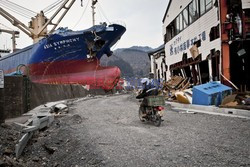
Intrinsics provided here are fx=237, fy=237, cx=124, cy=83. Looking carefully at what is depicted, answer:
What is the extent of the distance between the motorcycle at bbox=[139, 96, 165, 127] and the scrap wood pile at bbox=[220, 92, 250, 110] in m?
3.46

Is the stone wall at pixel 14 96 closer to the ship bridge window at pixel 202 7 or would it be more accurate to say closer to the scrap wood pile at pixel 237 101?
the scrap wood pile at pixel 237 101

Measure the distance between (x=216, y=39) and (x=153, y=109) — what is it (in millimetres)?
7734

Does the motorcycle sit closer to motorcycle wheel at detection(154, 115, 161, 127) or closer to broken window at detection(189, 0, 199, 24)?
motorcycle wheel at detection(154, 115, 161, 127)

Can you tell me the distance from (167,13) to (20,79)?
1871 cm

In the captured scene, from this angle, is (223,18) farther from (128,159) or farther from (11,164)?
(11,164)

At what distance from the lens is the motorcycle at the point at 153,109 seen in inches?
317

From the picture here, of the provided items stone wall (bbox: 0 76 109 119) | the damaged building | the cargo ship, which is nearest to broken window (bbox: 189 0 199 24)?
the damaged building

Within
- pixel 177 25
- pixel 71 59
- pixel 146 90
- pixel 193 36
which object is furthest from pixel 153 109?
pixel 71 59

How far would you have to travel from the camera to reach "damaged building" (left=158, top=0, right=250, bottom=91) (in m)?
12.5

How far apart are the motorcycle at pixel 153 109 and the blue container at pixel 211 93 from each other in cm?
401

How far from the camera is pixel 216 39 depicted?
45.0ft

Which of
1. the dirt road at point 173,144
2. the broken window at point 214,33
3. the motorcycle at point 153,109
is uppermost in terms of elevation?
the broken window at point 214,33

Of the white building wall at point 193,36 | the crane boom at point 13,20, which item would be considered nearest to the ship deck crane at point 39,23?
the crane boom at point 13,20

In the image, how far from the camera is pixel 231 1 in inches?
501
